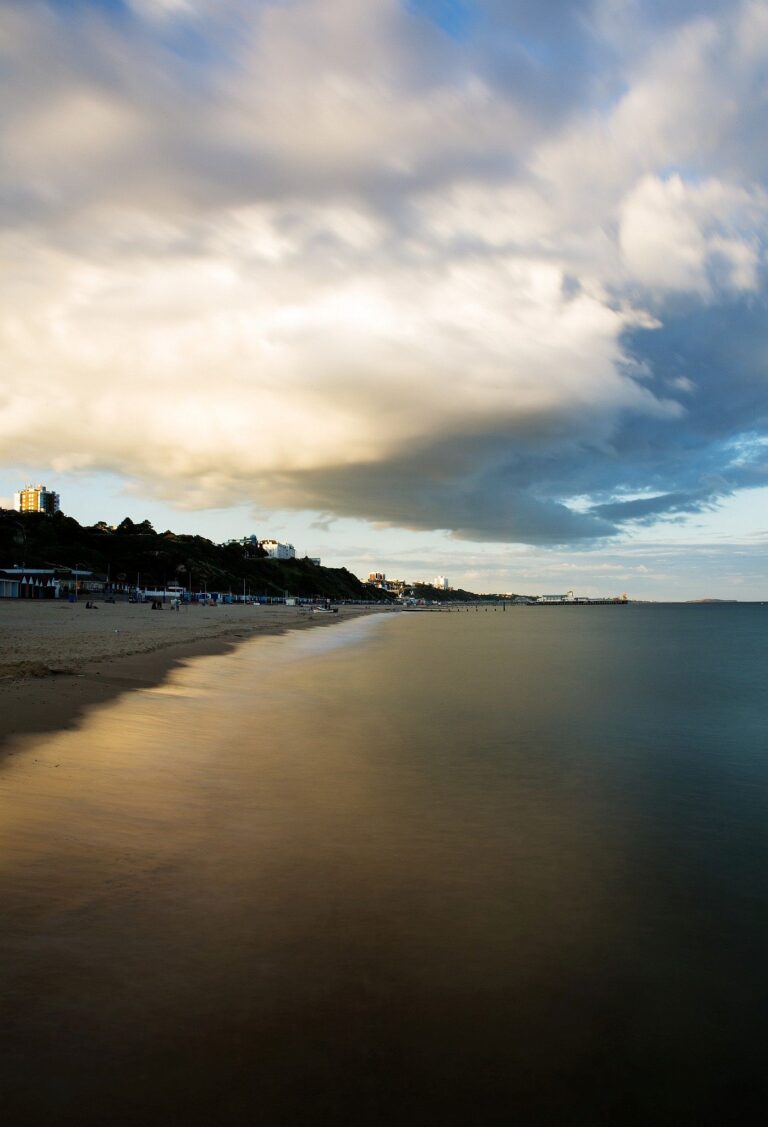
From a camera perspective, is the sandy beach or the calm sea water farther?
the sandy beach

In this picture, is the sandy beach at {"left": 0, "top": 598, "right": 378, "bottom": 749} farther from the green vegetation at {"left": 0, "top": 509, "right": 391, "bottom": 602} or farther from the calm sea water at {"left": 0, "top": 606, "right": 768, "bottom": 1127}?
the green vegetation at {"left": 0, "top": 509, "right": 391, "bottom": 602}

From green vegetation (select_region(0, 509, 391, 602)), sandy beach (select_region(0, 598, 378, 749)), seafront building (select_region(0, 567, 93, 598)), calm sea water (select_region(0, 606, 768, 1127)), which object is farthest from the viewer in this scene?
green vegetation (select_region(0, 509, 391, 602))

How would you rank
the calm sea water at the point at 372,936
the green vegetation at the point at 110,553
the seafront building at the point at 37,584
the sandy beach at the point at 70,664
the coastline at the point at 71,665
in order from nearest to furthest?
the calm sea water at the point at 372,936
the coastline at the point at 71,665
the sandy beach at the point at 70,664
the seafront building at the point at 37,584
the green vegetation at the point at 110,553

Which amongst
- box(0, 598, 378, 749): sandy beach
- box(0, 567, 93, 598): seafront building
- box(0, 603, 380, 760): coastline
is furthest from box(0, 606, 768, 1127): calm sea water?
box(0, 567, 93, 598): seafront building

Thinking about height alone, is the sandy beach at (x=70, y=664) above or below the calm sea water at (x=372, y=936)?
above

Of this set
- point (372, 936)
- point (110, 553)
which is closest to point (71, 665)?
point (372, 936)

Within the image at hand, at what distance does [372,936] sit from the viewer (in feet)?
20.1

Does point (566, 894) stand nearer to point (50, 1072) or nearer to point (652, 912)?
point (652, 912)

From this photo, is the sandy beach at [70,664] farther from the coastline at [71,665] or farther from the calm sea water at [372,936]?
the calm sea water at [372,936]

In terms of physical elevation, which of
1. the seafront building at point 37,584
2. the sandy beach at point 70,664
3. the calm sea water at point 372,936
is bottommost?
the calm sea water at point 372,936

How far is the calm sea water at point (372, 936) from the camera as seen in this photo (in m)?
4.18

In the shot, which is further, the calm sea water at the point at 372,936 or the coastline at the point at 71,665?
the coastline at the point at 71,665

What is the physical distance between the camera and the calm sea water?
4180 millimetres

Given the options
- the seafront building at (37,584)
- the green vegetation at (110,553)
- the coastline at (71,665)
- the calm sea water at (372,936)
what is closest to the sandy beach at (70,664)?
the coastline at (71,665)
